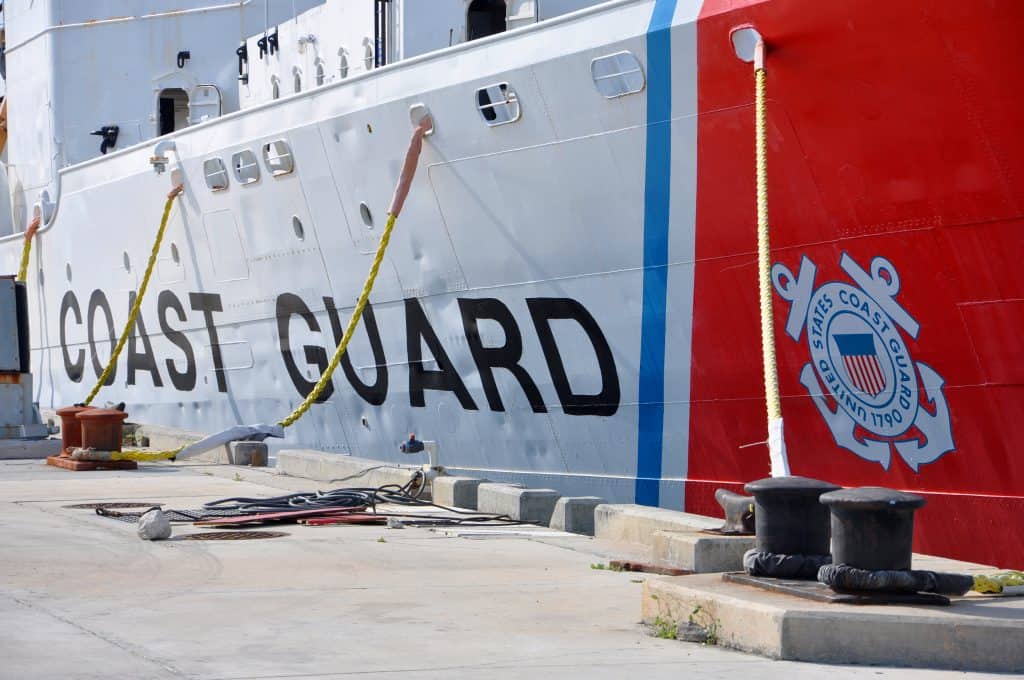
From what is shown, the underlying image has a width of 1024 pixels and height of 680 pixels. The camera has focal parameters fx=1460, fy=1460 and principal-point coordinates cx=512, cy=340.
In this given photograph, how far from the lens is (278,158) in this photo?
46.4ft

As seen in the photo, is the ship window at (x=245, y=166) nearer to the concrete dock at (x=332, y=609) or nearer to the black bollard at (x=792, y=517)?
the concrete dock at (x=332, y=609)

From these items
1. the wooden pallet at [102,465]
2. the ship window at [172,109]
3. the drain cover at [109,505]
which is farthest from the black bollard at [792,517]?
the ship window at [172,109]

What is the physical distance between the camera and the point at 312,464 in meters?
12.3

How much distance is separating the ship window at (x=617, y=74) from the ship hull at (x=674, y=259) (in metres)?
0.08

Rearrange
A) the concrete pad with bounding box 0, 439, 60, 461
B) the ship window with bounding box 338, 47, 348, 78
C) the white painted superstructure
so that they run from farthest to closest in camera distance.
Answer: the concrete pad with bounding box 0, 439, 60, 461 → the ship window with bounding box 338, 47, 348, 78 → the white painted superstructure

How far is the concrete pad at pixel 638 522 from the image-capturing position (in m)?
8.13

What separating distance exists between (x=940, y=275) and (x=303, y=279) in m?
7.18

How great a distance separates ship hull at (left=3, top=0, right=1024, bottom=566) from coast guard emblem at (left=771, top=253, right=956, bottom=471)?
0.05ft

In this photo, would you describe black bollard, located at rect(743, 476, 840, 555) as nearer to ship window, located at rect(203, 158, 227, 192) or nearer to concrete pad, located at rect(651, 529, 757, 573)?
concrete pad, located at rect(651, 529, 757, 573)

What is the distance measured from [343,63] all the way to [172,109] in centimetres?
623

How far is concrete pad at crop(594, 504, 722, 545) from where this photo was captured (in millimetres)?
8133

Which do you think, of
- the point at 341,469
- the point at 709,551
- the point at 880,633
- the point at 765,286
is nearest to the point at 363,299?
the point at 341,469

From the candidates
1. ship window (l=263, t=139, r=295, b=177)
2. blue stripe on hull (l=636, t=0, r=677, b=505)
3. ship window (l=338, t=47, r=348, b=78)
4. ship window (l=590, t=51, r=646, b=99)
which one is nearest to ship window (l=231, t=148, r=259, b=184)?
ship window (l=263, t=139, r=295, b=177)

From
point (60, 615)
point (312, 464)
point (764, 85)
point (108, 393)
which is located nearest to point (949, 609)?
point (60, 615)
